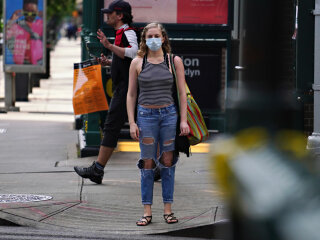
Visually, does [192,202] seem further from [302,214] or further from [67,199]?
[302,214]

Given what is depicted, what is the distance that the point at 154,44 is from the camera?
20.6 feet

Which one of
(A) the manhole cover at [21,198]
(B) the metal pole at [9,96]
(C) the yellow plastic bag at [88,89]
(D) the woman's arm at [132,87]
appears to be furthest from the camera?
(B) the metal pole at [9,96]

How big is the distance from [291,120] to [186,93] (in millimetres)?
5375

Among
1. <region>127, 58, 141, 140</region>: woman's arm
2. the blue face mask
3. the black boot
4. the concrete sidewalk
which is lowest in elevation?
the concrete sidewalk

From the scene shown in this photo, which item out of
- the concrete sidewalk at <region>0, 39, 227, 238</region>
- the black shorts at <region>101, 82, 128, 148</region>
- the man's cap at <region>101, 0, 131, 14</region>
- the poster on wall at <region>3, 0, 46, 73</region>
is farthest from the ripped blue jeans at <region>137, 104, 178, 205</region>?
the poster on wall at <region>3, 0, 46, 73</region>

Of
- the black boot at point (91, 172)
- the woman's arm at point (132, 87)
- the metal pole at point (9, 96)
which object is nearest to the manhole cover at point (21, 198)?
the black boot at point (91, 172)

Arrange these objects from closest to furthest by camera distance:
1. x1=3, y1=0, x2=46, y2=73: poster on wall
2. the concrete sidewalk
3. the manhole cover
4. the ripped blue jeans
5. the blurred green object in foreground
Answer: the blurred green object in foreground → the ripped blue jeans → the concrete sidewalk → the manhole cover → x1=3, y1=0, x2=46, y2=73: poster on wall

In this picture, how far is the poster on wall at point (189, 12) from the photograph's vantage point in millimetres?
11086

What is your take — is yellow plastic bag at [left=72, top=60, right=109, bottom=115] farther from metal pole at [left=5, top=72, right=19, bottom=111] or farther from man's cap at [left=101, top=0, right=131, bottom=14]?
metal pole at [left=5, top=72, right=19, bottom=111]

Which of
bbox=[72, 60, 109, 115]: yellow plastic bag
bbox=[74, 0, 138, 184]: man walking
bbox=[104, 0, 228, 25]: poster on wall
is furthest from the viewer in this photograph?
bbox=[104, 0, 228, 25]: poster on wall

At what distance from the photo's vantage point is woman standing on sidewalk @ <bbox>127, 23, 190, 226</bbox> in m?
6.22

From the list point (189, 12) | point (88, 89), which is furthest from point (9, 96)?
point (88, 89)

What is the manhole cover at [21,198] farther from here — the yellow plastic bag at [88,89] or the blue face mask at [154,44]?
the yellow plastic bag at [88,89]

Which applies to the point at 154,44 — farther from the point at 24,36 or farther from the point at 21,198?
the point at 24,36
